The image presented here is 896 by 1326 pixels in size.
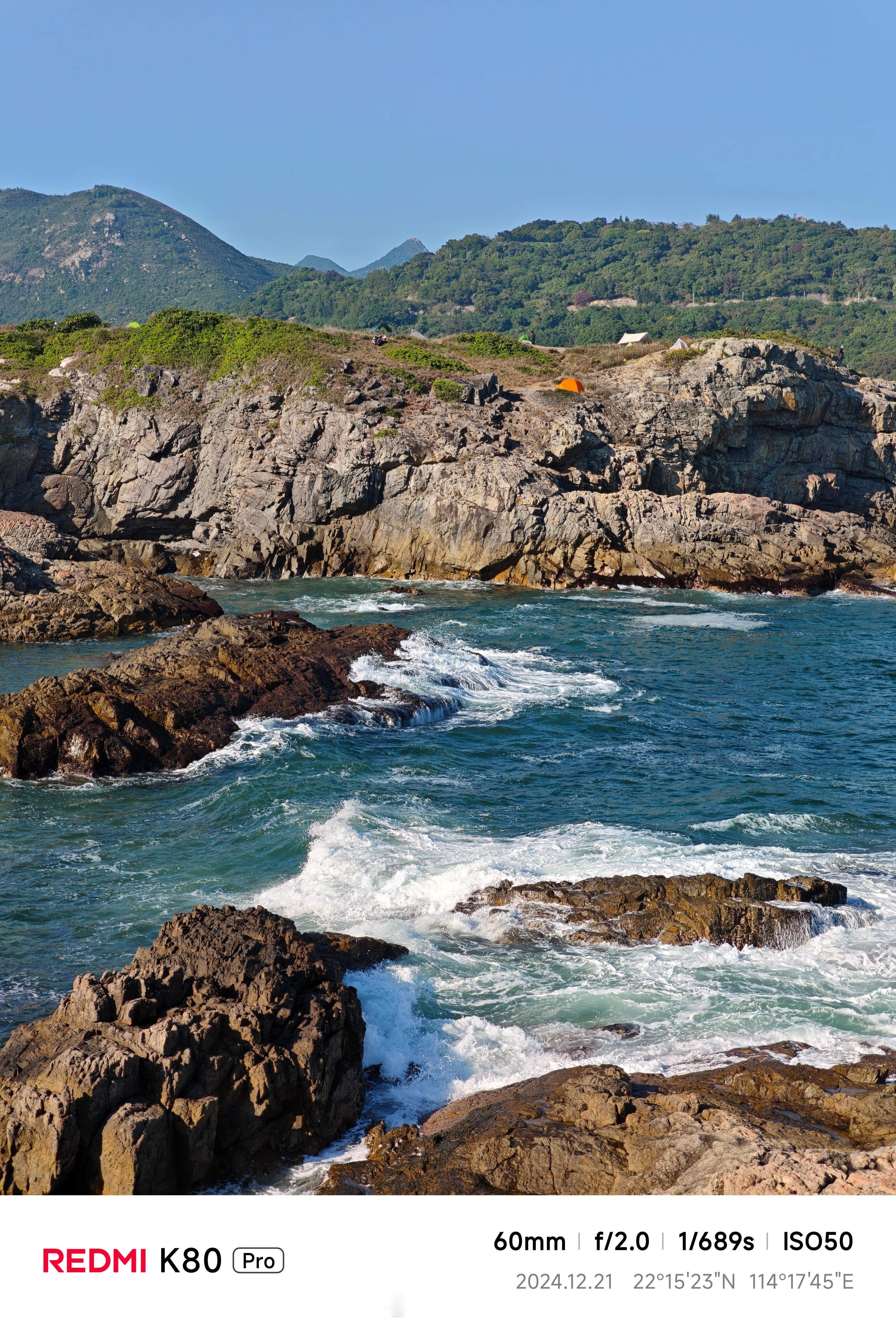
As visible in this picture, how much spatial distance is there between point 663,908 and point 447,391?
130 ft

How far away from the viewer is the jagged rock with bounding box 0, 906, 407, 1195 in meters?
7.34

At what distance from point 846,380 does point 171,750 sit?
48.6 m

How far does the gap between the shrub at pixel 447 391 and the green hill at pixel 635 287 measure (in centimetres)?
5613

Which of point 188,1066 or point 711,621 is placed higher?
point 711,621

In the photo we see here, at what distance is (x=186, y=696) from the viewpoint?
20969mm

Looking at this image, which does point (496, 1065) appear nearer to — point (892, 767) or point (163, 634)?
point (892, 767)

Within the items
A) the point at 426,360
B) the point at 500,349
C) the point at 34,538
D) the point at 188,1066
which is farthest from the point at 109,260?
the point at 188,1066

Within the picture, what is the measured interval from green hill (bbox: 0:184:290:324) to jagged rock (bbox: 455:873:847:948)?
146 meters

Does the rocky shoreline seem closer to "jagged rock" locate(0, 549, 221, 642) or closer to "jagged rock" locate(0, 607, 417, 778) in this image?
"jagged rock" locate(0, 607, 417, 778)

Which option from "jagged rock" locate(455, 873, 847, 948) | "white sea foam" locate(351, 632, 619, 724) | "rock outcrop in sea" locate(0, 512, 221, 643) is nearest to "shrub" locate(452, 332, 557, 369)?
"rock outcrop in sea" locate(0, 512, 221, 643)

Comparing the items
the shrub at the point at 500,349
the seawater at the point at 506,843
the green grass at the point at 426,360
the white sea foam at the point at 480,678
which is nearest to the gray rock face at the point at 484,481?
the green grass at the point at 426,360

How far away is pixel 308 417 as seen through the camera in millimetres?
45688

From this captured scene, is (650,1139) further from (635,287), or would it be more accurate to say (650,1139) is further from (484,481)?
(635,287)

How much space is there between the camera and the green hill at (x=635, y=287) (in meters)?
111
